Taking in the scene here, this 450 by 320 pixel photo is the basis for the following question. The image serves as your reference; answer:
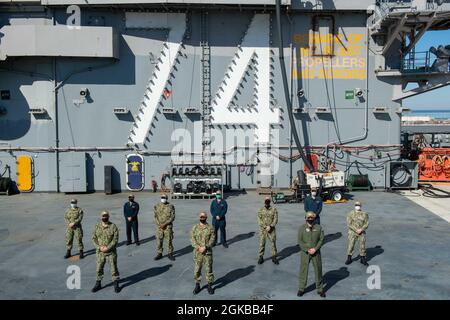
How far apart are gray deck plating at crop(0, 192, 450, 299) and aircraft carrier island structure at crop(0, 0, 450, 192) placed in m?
4.97

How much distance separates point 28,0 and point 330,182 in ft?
59.5

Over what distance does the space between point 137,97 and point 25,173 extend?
7.36 metres

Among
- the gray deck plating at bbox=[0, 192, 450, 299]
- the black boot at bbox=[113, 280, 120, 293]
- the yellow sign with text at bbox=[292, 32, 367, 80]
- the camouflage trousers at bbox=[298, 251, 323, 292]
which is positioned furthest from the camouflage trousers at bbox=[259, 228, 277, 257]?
the yellow sign with text at bbox=[292, 32, 367, 80]

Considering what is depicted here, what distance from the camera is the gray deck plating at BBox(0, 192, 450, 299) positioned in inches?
416

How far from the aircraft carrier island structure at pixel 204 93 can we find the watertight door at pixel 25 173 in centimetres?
A: 5

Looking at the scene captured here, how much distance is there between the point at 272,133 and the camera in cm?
2478

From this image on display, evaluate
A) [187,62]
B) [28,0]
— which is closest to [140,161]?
[187,62]

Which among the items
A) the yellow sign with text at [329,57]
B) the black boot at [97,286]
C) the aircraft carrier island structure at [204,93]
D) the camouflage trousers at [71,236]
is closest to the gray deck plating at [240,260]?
the black boot at [97,286]

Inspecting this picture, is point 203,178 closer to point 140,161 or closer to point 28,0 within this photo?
point 140,161

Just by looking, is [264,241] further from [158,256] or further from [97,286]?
[97,286]

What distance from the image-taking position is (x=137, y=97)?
2439 centimetres

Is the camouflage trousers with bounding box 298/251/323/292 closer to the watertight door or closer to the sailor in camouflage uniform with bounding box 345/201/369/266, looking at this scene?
the sailor in camouflage uniform with bounding box 345/201/369/266

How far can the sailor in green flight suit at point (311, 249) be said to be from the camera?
33.1 feet

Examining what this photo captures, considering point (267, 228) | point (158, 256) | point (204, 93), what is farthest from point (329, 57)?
point (158, 256)
